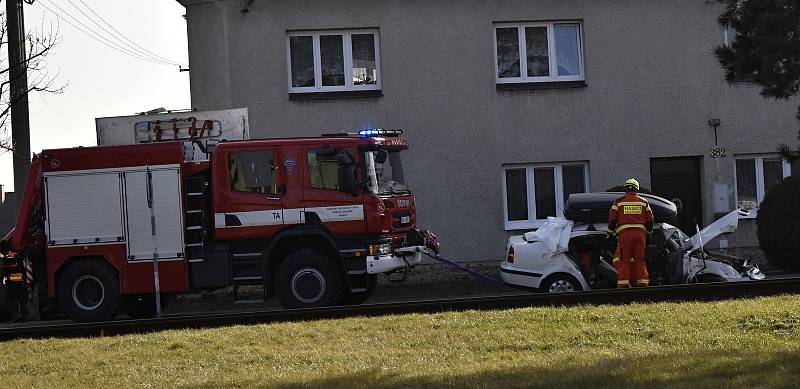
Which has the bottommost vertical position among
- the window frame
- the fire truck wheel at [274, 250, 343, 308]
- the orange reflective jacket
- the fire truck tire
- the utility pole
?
the fire truck tire

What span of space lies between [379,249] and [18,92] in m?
7.56

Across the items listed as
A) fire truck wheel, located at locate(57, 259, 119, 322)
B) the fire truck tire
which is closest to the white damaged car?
the fire truck tire

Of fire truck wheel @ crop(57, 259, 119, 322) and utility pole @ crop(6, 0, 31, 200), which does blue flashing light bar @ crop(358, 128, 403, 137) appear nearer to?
fire truck wheel @ crop(57, 259, 119, 322)

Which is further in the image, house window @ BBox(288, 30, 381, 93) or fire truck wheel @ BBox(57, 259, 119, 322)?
A: house window @ BBox(288, 30, 381, 93)

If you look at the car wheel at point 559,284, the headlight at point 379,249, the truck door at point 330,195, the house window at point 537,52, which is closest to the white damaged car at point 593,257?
the car wheel at point 559,284

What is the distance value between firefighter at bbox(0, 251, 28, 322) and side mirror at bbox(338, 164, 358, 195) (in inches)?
194

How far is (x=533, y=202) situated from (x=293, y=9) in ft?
19.9

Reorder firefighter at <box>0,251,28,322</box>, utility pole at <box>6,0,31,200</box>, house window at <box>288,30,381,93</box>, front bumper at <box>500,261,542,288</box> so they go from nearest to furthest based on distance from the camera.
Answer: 1. front bumper at <box>500,261,542,288</box>
2. firefighter at <box>0,251,28,322</box>
3. utility pole at <box>6,0,31,200</box>
4. house window at <box>288,30,381,93</box>

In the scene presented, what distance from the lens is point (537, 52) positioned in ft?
69.9

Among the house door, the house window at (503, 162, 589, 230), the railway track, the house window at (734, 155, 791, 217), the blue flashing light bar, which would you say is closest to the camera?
the railway track

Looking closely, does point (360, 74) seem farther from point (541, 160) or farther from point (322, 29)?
point (541, 160)

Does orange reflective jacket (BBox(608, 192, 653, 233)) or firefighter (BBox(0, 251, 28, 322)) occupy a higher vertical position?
orange reflective jacket (BBox(608, 192, 653, 233))

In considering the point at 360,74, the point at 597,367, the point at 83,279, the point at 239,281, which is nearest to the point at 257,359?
the point at 597,367

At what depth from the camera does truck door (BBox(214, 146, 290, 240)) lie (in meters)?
14.9
